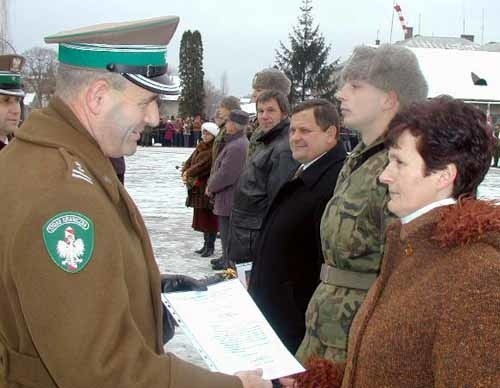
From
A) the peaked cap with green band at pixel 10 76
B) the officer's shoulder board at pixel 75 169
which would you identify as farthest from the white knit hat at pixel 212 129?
the officer's shoulder board at pixel 75 169

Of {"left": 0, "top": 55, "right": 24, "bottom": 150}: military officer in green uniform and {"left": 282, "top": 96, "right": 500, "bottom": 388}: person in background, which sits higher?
{"left": 0, "top": 55, "right": 24, "bottom": 150}: military officer in green uniform

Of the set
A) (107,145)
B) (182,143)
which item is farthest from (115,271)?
(182,143)

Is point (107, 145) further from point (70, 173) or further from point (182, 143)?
point (182, 143)

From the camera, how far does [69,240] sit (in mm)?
1436

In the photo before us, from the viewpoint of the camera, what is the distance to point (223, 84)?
11431cm

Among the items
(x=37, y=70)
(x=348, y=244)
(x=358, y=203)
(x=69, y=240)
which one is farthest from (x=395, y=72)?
(x=37, y=70)

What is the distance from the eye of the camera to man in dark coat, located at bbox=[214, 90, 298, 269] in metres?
5.18

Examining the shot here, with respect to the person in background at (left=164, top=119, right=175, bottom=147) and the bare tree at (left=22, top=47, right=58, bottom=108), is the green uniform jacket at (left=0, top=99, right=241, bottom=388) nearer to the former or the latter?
the bare tree at (left=22, top=47, right=58, bottom=108)

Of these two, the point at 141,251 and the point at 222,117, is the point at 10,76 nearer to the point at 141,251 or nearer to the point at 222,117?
the point at 222,117

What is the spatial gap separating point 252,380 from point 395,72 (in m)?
1.64

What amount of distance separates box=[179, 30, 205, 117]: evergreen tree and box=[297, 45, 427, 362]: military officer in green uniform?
5435 centimetres

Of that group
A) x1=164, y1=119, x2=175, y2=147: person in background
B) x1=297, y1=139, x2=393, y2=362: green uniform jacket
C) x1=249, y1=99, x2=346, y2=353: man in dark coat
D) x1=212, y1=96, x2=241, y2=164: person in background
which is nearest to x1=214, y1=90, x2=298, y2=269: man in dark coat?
A: x1=249, y1=99, x2=346, y2=353: man in dark coat

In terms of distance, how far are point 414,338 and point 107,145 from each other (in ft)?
3.10

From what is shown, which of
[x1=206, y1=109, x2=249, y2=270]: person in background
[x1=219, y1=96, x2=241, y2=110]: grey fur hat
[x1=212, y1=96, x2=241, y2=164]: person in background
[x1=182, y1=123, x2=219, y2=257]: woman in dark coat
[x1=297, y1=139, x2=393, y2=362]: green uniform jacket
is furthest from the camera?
[x1=182, y1=123, x2=219, y2=257]: woman in dark coat
